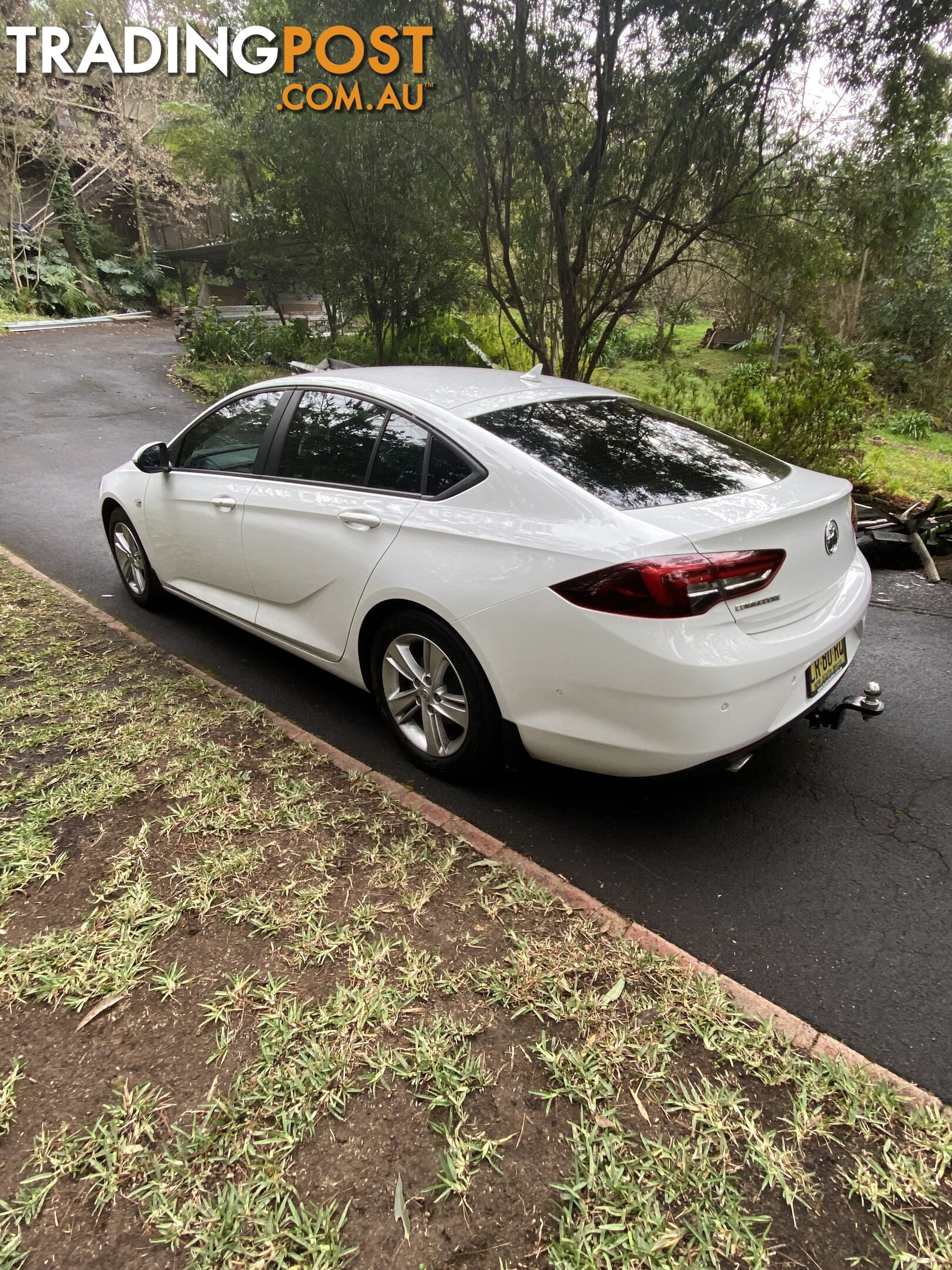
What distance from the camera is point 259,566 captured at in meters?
3.66

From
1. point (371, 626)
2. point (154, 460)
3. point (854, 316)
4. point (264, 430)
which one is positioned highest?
point (854, 316)

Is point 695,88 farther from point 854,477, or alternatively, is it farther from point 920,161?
point 854,477

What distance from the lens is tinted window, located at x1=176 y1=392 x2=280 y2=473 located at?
382cm

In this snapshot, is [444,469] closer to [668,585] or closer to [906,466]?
[668,585]

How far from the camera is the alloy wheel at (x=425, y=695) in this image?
2912mm

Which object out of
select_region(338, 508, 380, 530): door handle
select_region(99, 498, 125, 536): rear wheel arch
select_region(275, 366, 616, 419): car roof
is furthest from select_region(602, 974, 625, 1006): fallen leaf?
select_region(99, 498, 125, 536): rear wheel arch

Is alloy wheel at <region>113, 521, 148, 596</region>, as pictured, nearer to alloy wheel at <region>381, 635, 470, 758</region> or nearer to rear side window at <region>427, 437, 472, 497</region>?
alloy wheel at <region>381, 635, 470, 758</region>

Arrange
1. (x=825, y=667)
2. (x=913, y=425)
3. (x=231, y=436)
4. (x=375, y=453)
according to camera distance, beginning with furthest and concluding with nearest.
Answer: (x=913, y=425), (x=231, y=436), (x=375, y=453), (x=825, y=667)

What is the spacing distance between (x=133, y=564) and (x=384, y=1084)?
3973mm

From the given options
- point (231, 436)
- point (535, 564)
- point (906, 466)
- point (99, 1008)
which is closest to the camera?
point (99, 1008)

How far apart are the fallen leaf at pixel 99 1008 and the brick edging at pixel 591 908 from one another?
3.64 ft

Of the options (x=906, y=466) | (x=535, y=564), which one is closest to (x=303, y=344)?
(x=906, y=466)

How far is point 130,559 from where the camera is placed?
491 cm

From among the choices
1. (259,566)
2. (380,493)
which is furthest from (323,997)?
(259,566)
